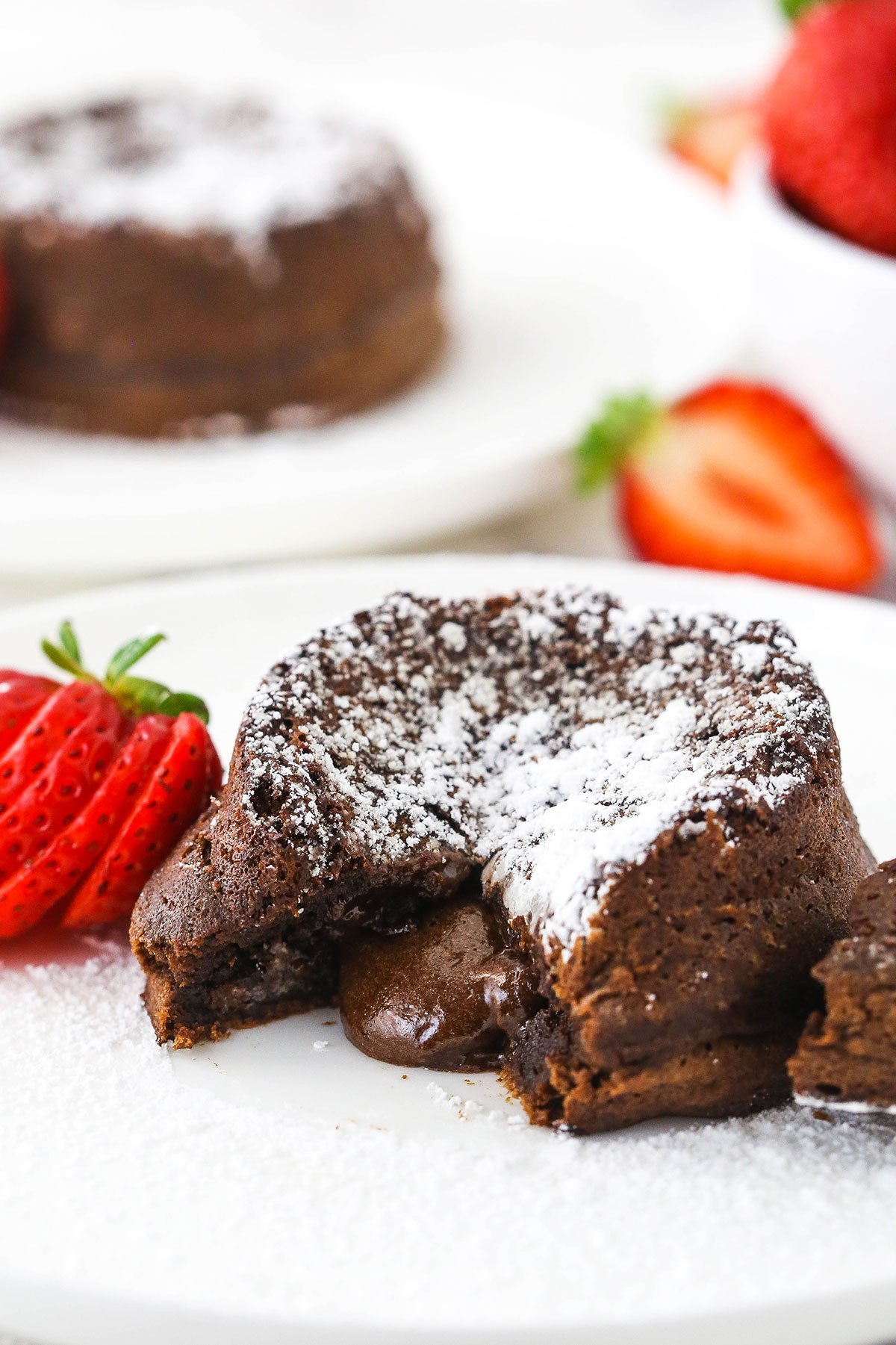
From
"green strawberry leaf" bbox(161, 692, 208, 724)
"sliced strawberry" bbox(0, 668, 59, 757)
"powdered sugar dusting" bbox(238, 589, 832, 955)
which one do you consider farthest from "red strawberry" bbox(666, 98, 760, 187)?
"sliced strawberry" bbox(0, 668, 59, 757)

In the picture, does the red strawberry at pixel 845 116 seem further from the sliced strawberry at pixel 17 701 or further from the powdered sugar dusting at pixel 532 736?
the sliced strawberry at pixel 17 701

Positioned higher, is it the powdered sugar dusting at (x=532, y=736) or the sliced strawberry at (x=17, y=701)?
the powdered sugar dusting at (x=532, y=736)

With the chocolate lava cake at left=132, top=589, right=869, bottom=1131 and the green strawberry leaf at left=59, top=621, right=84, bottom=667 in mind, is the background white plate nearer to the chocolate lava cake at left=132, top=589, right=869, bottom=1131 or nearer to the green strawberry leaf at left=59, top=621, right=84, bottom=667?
the chocolate lava cake at left=132, top=589, right=869, bottom=1131

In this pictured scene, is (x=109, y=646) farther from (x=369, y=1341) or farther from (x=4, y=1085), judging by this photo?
(x=369, y=1341)

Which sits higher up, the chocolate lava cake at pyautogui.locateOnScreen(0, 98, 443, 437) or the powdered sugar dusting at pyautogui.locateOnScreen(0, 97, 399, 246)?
the powdered sugar dusting at pyautogui.locateOnScreen(0, 97, 399, 246)

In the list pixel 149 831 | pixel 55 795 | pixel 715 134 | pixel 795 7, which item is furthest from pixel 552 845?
pixel 715 134

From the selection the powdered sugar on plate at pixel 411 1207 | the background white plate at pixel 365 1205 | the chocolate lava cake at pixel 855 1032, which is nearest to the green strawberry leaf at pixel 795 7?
the background white plate at pixel 365 1205
